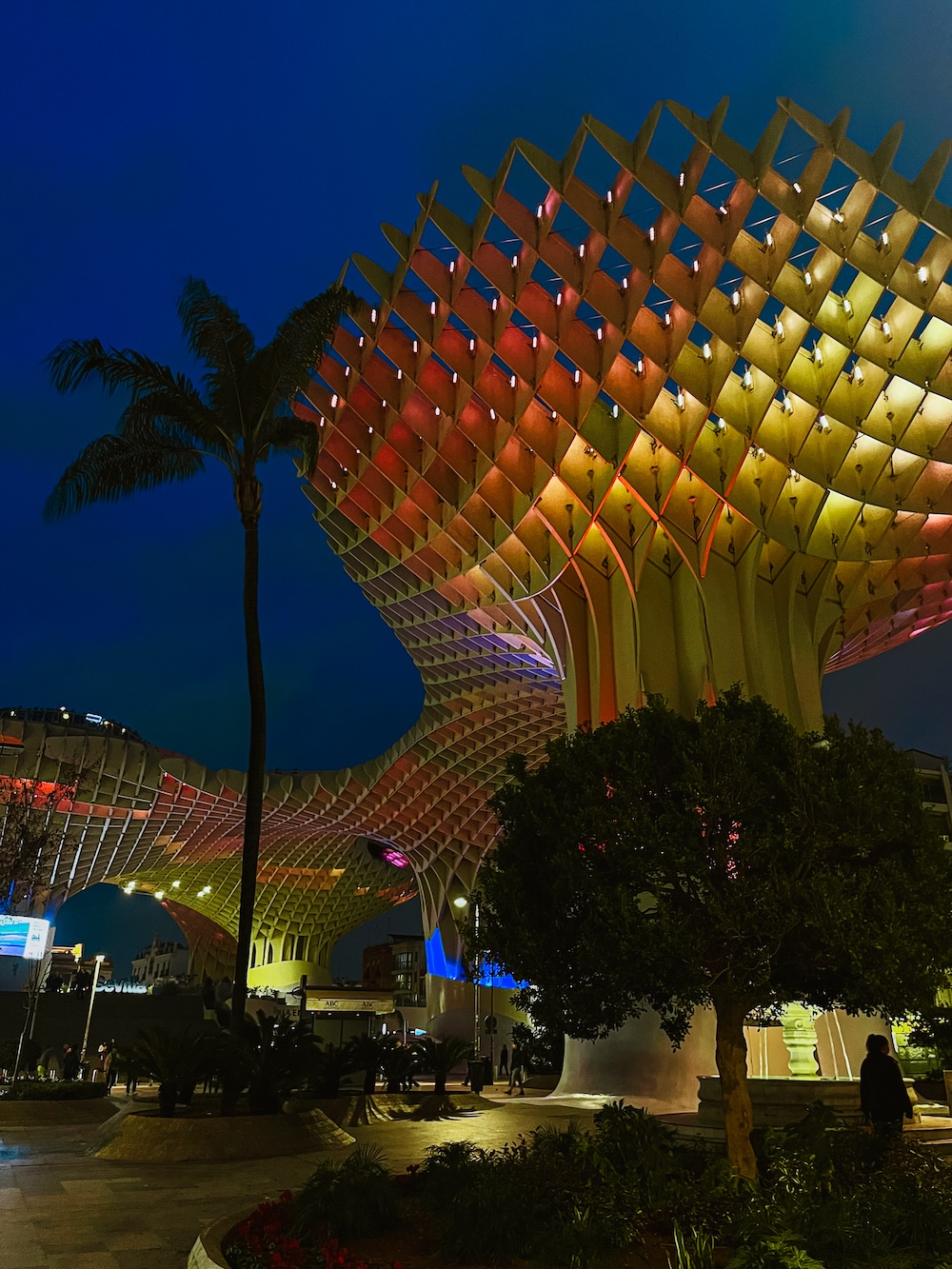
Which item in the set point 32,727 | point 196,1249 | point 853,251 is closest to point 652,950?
point 196,1249

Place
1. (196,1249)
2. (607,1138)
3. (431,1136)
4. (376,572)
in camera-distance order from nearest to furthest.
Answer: (196,1249), (607,1138), (431,1136), (376,572)

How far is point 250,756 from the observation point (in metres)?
17.6

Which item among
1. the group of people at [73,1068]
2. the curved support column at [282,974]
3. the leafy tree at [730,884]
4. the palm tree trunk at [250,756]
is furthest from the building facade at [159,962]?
the leafy tree at [730,884]

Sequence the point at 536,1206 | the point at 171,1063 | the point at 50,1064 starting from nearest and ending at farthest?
the point at 536,1206
the point at 171,1063
the point at 50,1064

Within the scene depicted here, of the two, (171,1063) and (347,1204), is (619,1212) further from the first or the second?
(171,1063)

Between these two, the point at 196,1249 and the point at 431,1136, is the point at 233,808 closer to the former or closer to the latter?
the point at 431,1136

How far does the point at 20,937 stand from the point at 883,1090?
50.9 m

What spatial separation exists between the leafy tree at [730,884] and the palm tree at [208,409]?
34.6ft

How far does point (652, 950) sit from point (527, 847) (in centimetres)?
218

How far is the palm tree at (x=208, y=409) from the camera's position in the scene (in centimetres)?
1894

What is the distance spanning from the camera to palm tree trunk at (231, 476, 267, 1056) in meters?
16.5

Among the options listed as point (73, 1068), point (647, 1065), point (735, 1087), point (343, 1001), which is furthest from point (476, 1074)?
point (735, 1087)

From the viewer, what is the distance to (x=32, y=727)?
155 feet

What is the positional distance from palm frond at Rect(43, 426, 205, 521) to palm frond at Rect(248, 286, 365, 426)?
187cm
